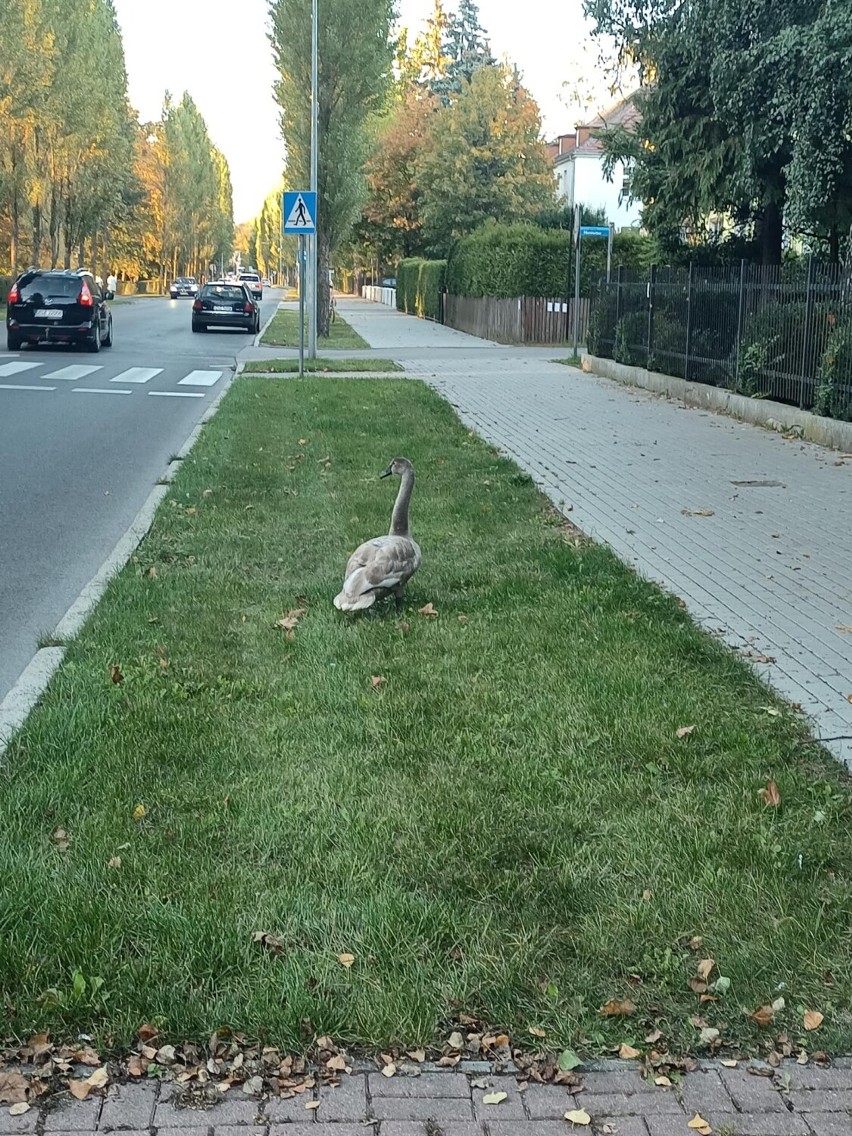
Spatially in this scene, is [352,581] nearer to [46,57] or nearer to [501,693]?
[501,693]

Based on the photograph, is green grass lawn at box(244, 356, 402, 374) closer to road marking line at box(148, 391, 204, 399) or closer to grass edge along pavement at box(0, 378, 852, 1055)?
road marking line at box(148, 391, 204, 399)

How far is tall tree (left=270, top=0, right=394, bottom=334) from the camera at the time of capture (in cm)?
3412

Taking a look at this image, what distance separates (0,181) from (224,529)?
45.9 m

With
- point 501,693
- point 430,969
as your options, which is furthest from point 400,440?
point 430,969

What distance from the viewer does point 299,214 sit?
2191cm

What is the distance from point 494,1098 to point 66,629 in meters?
4.19

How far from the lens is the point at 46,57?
155 feet

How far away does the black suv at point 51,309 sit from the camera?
2733 cm

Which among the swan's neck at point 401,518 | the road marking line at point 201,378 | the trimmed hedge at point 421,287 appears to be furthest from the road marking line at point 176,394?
the trimmed hedge at point 421,287

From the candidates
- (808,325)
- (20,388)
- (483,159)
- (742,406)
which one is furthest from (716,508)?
(483,159)

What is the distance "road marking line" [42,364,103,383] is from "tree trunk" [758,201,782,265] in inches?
467

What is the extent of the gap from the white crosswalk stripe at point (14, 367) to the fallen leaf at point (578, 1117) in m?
20.9

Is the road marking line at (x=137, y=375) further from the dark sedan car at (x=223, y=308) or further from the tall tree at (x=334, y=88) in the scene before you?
the dark sedan car at (x=223, y=308)

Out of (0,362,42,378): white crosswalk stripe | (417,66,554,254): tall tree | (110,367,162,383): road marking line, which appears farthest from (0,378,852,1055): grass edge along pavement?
(417,66,554,254): tall tree
